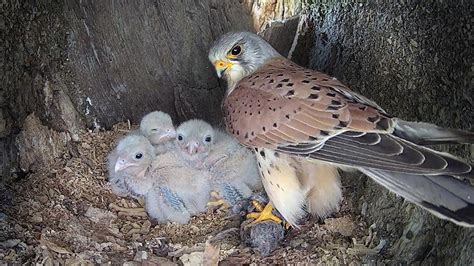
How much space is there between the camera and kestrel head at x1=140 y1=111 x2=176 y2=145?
3.48m

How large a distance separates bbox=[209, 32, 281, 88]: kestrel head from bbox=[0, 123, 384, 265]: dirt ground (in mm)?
664

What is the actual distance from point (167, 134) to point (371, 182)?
101 cm

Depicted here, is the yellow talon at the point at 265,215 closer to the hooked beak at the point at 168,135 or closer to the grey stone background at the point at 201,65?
the grey stone background at the point at 201,65

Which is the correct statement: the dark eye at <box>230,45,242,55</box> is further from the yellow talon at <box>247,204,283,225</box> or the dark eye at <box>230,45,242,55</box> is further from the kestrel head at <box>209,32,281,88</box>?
the yellow talon at <box>247,204,283,225</box>

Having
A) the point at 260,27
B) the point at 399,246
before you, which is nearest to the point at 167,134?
the point at 260,27

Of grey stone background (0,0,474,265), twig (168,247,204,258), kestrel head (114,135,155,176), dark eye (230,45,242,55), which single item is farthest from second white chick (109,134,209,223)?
dark eye (230,45,242,55)

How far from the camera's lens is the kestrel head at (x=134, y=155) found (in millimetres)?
3299

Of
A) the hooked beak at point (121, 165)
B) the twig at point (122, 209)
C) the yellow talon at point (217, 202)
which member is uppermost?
the hooked beak at point (121, 165)

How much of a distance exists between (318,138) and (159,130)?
1.07 meters

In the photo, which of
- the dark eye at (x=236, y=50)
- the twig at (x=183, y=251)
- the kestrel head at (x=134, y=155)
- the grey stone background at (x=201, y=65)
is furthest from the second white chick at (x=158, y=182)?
the dark eye at (x=236, y=50)

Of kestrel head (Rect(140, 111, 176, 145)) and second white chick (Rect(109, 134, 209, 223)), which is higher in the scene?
kestrel head (Rect(140, 111, 176, 145))

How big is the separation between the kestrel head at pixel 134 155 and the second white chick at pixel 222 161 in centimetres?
17

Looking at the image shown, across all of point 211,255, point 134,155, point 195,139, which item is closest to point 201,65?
point 195,139

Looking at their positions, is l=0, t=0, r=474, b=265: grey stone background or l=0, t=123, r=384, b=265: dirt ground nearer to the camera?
l=0, t=0, r=474, b=265: grey stone background
